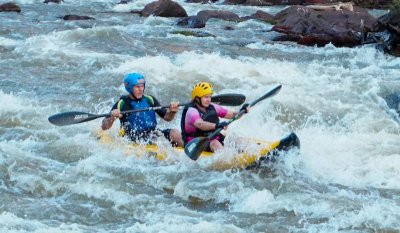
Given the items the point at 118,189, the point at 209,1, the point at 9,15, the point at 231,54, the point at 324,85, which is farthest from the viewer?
the point at 209,1

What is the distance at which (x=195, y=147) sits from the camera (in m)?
8.04

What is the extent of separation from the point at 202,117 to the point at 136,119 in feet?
3.14

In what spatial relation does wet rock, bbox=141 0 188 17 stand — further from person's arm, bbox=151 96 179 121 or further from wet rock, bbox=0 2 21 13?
person's arm, bbox=151 96 179 121

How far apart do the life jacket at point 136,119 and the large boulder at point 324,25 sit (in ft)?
29.4

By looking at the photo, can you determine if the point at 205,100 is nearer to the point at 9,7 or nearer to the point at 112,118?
the point at 112,118

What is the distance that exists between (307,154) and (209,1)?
1844 cm

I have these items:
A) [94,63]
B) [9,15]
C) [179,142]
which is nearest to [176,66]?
[94,63]

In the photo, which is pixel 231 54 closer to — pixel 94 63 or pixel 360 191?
pixel 94 63

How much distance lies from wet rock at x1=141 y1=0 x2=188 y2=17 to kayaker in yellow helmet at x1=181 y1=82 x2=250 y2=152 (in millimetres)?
13265

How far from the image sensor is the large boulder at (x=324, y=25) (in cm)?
1733

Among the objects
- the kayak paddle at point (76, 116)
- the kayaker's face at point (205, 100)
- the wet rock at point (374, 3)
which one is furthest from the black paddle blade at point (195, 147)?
the wet rock at point (374, 3)

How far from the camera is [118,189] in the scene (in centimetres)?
775

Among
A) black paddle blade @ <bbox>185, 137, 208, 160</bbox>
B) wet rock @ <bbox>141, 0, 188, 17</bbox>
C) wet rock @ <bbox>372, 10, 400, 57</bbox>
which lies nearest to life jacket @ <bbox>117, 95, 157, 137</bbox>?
black paddle blade @ <bbox>185, 137, 208, 160</bbox>

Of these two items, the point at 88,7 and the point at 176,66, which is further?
the point at 88,7
